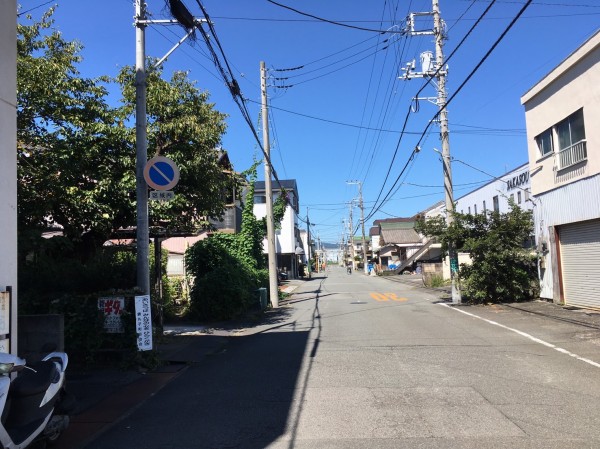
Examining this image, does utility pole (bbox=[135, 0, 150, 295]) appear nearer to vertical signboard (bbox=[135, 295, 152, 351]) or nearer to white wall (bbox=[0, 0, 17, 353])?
vertical signboard (bbox=[135, 295, 152, 351])

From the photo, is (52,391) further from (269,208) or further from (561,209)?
(269,208)

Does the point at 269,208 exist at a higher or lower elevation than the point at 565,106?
lower

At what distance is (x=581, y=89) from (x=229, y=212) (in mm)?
17555

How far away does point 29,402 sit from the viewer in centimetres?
444

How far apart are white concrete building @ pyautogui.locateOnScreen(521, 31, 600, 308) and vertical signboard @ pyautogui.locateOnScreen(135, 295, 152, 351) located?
41.2 ft

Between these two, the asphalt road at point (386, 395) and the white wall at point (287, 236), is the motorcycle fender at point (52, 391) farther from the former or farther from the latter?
the white wall at point (287, 236)

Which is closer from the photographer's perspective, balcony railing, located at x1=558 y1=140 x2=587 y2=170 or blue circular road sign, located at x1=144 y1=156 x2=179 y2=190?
blue circular road sign, located at x1=144 y1=156 x2=179 y2=190

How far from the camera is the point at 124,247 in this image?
12.3 metres

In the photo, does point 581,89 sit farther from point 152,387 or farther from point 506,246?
point 152,387

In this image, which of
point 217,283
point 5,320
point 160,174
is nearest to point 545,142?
point 217,283

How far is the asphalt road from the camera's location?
503 centimetres

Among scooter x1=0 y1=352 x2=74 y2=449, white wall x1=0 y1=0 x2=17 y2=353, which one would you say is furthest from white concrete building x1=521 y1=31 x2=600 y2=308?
scooter x1=0 y1=352 x2=74 y2=449

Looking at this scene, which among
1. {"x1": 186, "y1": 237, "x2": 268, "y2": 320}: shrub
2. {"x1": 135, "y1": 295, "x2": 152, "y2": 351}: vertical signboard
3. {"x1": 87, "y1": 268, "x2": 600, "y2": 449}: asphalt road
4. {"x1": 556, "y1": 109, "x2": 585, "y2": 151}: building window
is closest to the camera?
{"x1": 87, "y1": 268, "x2": 600, "y2": 449}: asphalt road

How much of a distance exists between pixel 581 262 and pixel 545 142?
460cm
